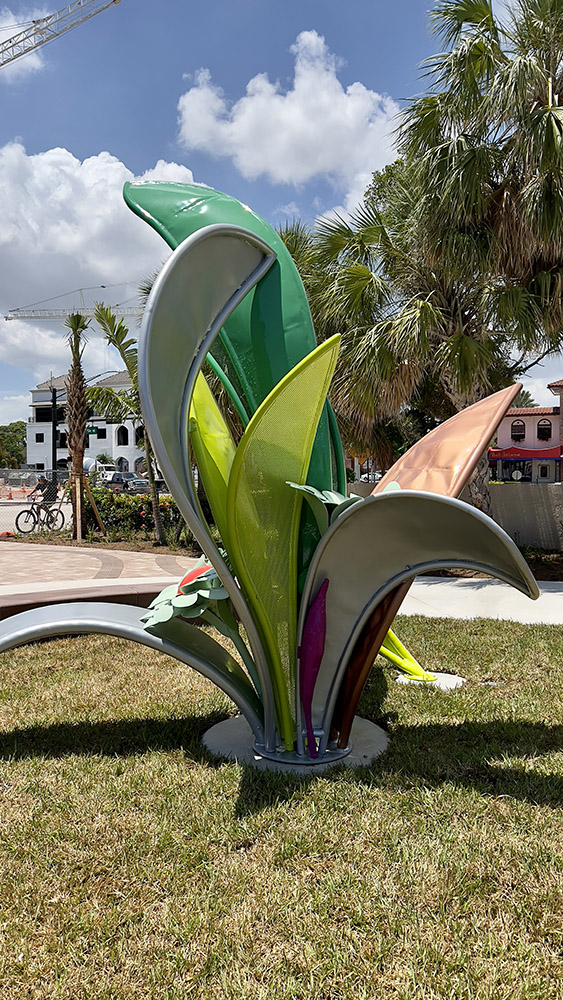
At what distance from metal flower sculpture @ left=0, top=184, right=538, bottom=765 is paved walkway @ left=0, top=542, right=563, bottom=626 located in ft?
10.7

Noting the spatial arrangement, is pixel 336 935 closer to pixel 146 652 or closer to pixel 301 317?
pixel 301 317

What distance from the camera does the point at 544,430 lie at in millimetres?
43250

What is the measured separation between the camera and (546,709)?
4531 mm

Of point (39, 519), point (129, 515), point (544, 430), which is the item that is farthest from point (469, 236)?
point (544, 430)

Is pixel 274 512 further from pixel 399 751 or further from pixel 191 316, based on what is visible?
pixel 399 751

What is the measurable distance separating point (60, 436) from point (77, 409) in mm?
46477

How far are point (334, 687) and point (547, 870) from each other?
1.38 m

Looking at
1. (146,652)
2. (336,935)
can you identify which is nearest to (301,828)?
(336,935)

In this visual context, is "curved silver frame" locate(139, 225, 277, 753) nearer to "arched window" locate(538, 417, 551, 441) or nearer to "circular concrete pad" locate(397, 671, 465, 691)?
"circular concrete pad" locate(397, 671, 465, 691)

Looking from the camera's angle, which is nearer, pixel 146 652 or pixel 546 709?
pixel 546 709

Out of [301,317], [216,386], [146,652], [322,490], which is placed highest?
[216,386]

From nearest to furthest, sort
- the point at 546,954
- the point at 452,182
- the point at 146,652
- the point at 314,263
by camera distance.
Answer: the point at 546,954, the point at 146,652, the point at 452,182, the point at 314,263

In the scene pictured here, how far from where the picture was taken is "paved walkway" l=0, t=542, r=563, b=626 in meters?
7.31

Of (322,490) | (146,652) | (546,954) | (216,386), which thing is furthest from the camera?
(216,386)
